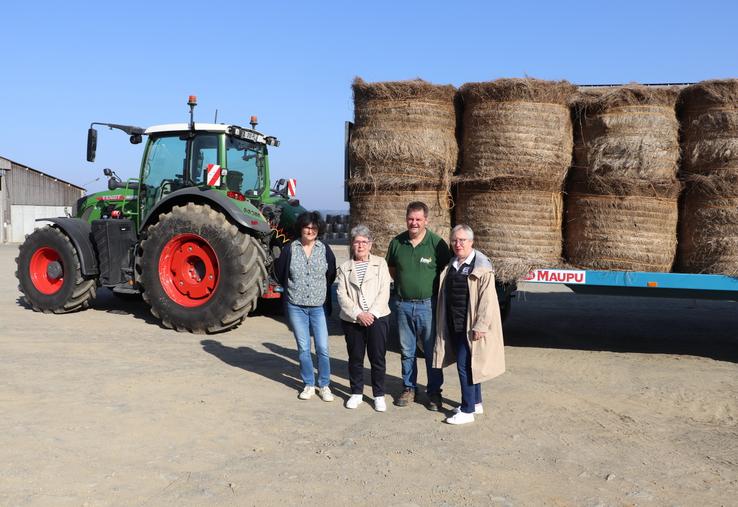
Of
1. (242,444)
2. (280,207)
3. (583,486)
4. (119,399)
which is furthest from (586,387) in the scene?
(280,207)

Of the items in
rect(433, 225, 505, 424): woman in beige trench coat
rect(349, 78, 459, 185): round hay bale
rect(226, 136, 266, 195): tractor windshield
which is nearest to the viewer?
rect(433, 225, 505, 424): woman in beige trench coat

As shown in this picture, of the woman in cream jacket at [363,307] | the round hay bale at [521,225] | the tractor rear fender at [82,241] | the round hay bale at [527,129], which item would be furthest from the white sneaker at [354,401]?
the tractor rear fender at [82,241]

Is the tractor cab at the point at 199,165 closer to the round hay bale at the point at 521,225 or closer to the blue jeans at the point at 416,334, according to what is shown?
the round hay bale at the point at 521,225

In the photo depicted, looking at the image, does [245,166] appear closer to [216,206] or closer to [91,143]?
[216,206]

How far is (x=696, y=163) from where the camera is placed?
5480mm

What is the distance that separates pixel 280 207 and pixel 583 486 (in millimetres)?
5499

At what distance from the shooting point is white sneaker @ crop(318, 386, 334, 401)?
470 cm

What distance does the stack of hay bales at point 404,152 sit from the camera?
5.90 meters

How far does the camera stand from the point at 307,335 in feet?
15.7


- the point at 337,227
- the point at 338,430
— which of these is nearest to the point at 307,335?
the point at 338,430

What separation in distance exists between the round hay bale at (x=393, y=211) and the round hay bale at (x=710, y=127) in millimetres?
2063

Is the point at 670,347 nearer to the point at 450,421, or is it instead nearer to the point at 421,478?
the point at 450,421

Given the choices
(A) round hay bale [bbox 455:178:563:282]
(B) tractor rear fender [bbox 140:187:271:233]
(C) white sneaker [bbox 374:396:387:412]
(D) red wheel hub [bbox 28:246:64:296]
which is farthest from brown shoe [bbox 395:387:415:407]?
(D) red wheel hub [bbox 28:246:64:296]

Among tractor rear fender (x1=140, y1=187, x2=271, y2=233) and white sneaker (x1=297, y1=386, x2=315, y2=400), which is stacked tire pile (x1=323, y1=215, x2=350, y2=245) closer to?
tractor rear fender (x1=140, y1=187, x2=271, y2=233)
